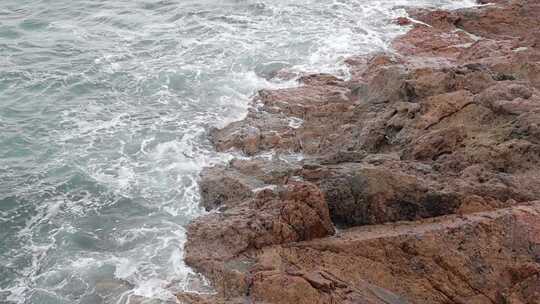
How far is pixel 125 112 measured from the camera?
81.7 ft

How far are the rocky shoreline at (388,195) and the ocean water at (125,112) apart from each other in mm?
1636

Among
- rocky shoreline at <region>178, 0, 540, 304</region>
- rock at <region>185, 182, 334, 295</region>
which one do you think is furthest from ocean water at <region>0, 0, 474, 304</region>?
rocky shoreline at <region>178, 0, 540, 304</region>

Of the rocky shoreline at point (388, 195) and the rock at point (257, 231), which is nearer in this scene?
the rocky shoreline at point (388, 195)

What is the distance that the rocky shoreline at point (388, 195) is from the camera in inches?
489

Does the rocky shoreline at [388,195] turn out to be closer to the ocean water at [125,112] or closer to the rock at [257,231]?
the rock at [257,231]

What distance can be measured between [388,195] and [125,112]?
14255 millimetres

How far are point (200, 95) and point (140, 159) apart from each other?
18.2 feet

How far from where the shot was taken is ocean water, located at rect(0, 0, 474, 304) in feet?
53.7

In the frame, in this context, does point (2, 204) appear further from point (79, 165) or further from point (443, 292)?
point (443, 292)

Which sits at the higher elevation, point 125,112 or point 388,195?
point 388,195

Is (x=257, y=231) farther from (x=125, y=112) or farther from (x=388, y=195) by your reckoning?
(x=125, y=112)

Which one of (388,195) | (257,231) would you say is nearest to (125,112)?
(257,231)

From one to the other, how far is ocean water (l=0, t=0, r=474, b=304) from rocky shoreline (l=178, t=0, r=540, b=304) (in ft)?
5.37

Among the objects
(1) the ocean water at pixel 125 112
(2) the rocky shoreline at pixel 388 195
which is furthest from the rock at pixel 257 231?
(1) the ocean water at pixel 125 112
